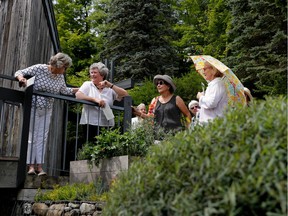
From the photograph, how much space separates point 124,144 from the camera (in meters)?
4.36

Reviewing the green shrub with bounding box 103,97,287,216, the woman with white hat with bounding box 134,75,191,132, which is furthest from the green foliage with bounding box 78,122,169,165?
the green shrub with bounding box 103,97,287,216

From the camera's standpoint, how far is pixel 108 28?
18.5 metres

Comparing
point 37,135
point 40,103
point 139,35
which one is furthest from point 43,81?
point 139,35

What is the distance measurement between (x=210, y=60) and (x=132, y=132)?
121 cm

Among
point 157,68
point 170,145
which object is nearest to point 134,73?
point 157,68

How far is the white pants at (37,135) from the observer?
183 inches

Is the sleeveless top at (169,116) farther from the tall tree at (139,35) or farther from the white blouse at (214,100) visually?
the tall tree at (139,35)

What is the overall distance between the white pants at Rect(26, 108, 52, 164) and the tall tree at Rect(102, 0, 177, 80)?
12425 mm

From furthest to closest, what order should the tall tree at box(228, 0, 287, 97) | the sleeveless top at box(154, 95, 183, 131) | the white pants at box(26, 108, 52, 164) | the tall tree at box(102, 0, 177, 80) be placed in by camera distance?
the tall tree at box(102, 0, 177, 80), the tall tree at box(228, 0, 287, 97), the sleeveless top at box(154, 95, 183, 131), the white pants at box(26, 108, 52, 164)

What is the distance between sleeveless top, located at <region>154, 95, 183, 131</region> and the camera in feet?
15.7

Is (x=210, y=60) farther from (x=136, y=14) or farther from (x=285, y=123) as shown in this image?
(x=136, y=14)

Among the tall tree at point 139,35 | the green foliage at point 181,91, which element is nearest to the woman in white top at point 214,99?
the green foliage at point 181,91

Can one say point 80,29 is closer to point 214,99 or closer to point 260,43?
point 260,43

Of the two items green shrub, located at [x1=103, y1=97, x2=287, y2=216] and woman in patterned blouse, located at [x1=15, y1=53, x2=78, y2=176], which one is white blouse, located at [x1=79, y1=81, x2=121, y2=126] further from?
green shrub, located at [x1=103, y1=97, x2=287, y2=216]
